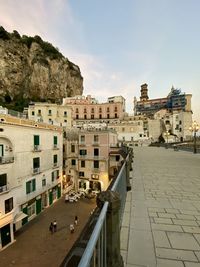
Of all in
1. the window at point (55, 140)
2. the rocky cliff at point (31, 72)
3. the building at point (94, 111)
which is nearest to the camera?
the window at point (55, 140)

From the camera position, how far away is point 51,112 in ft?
191

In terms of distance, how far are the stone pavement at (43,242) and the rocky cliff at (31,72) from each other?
50.4 m

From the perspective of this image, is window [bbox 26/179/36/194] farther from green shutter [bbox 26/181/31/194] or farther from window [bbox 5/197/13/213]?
window [bbox 5/197/13/213]

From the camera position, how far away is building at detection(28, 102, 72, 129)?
57.1 m

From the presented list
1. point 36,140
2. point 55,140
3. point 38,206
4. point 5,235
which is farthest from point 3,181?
point 55,140

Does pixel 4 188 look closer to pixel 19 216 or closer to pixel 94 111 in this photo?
pixel 19 216

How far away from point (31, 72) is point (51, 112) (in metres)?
26.4

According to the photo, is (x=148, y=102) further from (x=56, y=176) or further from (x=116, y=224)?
(x=116, y=224)

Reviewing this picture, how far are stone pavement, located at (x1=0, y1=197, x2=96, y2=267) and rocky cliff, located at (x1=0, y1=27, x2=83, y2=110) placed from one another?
50370 millimetres

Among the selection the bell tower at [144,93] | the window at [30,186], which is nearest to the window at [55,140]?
the window at [30,186]

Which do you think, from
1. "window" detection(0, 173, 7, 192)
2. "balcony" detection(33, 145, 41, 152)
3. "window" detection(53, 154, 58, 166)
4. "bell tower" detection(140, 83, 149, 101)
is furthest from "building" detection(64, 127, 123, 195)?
"bell tower" detection(140, 83, 149, 101)

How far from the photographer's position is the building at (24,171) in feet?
55.8

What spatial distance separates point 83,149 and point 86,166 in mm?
3150

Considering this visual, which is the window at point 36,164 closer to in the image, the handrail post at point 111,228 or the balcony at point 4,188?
the balcony at point 4,188
